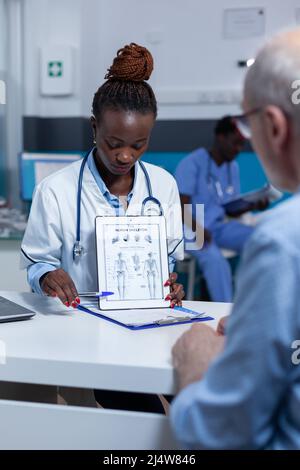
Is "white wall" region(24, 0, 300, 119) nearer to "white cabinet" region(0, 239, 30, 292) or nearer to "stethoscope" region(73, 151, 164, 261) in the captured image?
"white cabinet" region(0, 239, 30, 292)

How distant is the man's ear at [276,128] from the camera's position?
67 centimetres

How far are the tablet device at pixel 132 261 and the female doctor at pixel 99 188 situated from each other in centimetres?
5

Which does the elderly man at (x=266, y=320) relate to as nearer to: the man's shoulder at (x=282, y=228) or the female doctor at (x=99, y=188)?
the man's shoulder at (x=282, y=228)

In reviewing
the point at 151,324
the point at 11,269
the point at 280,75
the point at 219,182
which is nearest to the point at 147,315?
the point at 151,324

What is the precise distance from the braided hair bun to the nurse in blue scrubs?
183 centimetres

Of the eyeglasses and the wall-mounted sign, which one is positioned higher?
the wall-mounted sign

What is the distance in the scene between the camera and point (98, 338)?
1103mm

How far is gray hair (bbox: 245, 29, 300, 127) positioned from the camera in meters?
0.67

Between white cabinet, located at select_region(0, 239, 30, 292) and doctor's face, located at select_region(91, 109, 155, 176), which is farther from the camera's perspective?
white cabinet, located at select_region(0, 239, 30, 292)

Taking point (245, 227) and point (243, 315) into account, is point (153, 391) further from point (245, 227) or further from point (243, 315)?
point (245, 227)

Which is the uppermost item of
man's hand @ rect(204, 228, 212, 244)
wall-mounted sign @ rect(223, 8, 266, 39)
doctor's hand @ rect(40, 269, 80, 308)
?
wall-mounted sign @ rect(223, 8, 266, 39)

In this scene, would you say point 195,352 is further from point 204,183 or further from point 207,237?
point 204,183

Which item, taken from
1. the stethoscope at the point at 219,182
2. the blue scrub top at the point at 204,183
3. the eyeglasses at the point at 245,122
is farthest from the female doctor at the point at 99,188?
the stethoscope at the point at 219,182

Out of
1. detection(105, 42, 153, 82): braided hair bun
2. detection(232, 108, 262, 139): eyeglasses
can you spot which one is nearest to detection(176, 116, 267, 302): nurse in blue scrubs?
detection(105, 42, 153, 82): braided hair bun
